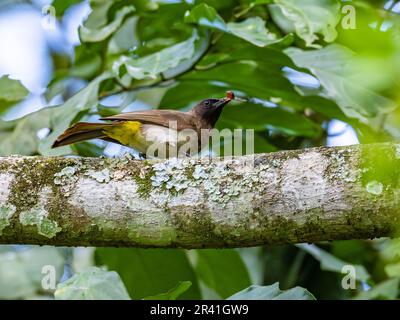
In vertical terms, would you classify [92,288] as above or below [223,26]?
below

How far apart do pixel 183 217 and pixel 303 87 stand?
7.26 feet

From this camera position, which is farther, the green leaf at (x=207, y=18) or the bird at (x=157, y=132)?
the bird at (x=157, y=132)

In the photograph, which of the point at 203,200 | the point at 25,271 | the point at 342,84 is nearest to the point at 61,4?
the point at 25,271

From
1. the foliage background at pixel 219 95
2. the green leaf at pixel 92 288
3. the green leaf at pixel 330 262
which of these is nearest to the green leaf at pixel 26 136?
the foliage background at pixel 219 95

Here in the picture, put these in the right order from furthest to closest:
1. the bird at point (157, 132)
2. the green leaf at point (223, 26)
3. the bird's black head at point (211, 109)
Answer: the bird's black head at point (211, 109)
the bird at point (157, 132)
the green leaf at point (223, 26)

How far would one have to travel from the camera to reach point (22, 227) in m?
2.87

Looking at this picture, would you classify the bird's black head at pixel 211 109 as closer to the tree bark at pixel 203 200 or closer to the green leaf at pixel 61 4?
the green leaf at pixel 61 4

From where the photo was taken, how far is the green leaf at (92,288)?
276cm

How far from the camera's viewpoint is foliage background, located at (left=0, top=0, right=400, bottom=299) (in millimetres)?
4184

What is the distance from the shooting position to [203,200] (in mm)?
2816

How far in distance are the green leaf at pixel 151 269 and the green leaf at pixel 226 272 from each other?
19 centimetres

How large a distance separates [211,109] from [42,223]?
2228 mm

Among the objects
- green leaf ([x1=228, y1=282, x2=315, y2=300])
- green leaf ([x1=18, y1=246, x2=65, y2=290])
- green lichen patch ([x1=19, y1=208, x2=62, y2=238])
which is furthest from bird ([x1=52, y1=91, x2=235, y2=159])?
green leaf ([x1=228, y1=282, x2=315, y2=300])

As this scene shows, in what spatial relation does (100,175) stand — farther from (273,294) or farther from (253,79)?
(253,79)
